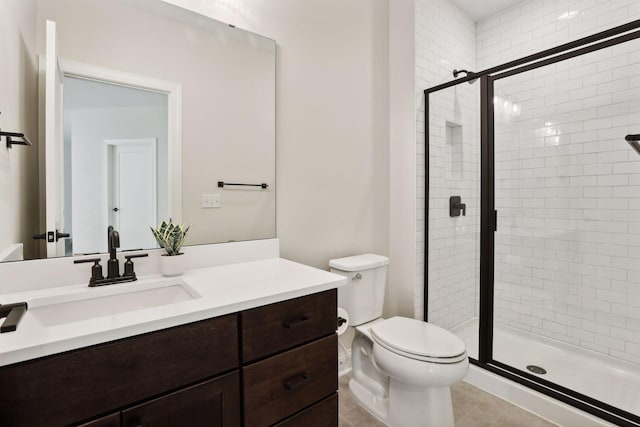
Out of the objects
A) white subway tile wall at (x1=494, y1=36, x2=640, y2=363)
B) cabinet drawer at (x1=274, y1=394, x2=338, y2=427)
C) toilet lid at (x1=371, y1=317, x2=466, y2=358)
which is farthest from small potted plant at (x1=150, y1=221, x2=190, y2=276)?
white subway tile wall at (x1=494, y1=36, x2=640, y2=363)

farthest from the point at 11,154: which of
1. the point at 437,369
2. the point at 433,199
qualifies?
the point at 433,199

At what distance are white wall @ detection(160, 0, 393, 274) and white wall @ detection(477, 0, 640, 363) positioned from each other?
87 centimetres

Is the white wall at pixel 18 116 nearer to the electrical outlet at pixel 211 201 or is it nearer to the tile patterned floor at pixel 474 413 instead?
the electrical outlet at pixel 211 201

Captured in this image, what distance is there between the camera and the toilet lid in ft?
4.75

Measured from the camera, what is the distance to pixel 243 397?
3.13 feet

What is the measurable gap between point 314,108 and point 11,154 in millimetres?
1365

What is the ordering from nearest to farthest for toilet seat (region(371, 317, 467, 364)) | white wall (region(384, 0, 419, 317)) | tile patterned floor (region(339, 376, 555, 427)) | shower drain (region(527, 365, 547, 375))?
toilet seat (region(371, 317, 467, 364)) < tile patterned floor (region(339, 376, 555, 427)) < shower drain (region(527, 365, 547, 375)) < white wall (region(384, 0, 419, 317))

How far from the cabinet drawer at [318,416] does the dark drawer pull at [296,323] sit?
31 centimetres

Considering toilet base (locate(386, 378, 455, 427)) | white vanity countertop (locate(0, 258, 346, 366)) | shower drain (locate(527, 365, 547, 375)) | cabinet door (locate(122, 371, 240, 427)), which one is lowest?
shower drain (locate(527, 365, 547, 375))

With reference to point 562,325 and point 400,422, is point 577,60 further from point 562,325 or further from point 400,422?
point 400,422

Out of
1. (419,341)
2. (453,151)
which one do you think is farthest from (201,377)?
(453,151)

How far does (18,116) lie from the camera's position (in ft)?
3.54

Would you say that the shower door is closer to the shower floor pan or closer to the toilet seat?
the shower floor pan

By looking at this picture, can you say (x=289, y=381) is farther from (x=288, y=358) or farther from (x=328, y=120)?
(x=328, y=120)
